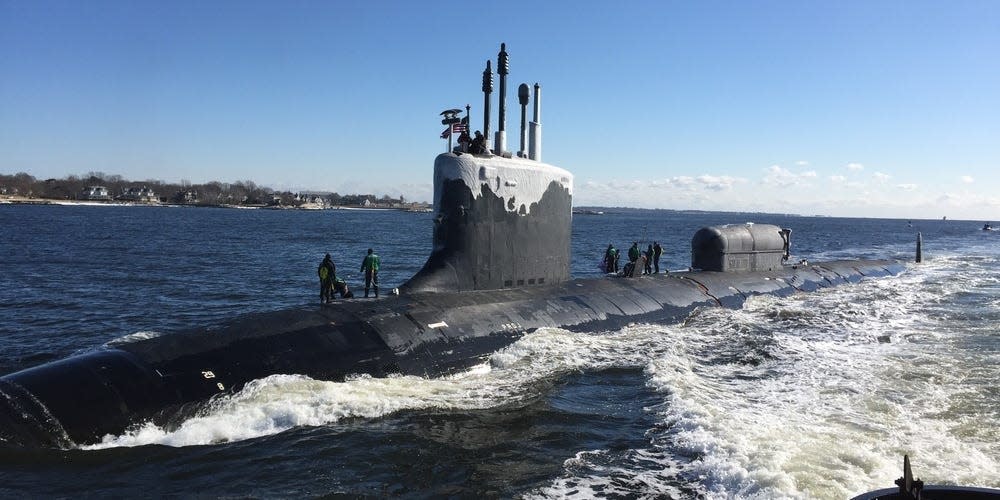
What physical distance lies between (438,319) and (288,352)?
3.00m

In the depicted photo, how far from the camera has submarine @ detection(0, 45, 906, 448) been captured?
8.59 m

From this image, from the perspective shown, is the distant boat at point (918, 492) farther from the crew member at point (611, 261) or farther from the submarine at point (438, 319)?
the crew member at point (611, 261)

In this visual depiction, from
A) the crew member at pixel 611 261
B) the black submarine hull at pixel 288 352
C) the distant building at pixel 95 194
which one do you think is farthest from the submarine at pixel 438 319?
the distant building at pixel 95 194

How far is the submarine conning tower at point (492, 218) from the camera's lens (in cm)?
1355

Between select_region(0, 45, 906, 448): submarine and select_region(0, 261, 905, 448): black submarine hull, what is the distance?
2 centimetres

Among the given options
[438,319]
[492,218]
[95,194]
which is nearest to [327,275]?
[438,319]

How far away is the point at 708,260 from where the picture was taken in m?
22.4

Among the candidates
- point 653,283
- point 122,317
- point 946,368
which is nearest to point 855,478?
point 946,368

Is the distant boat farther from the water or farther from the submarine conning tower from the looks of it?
the submarine conning tower

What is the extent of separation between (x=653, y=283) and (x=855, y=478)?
37.4 feet

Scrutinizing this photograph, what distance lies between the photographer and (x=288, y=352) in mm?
10328

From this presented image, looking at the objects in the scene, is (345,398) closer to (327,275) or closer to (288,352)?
(288,352)

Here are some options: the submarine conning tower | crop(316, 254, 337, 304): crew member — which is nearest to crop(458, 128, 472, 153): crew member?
the submarine conning tower

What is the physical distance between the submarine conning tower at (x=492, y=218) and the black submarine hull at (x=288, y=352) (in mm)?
404
